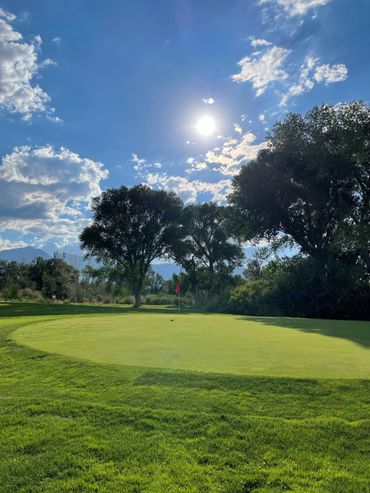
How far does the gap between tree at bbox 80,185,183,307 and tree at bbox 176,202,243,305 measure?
8205 millimetres

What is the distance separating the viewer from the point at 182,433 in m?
4.42

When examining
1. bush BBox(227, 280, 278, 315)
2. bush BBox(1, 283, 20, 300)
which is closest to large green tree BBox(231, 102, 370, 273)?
bush BBox(227, 280, 278, 315)

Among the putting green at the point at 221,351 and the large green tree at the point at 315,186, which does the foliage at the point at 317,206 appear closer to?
the large green tree at the point at 315,186

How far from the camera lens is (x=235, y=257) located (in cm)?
5966

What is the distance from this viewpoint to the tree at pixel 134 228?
45.9 metres

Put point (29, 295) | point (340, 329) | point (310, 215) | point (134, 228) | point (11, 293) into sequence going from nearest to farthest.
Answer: point (340, 329), point (310, 215), point (134, 228), point (11, 293), point (29, 295)

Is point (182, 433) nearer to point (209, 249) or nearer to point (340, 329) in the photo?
point (340, 329)

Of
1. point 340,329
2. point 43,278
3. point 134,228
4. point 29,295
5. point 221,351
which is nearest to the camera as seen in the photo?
point 221,351

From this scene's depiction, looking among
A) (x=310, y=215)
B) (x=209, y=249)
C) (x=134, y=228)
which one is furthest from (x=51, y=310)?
(x=209, y=249)

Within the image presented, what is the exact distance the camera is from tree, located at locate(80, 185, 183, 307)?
45906mm

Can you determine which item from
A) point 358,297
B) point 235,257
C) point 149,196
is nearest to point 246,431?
point 358,297

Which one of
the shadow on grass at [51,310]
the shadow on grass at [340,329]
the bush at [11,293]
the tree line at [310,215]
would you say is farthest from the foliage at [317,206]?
the bush at [11,293]

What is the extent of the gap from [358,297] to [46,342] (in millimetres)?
22515

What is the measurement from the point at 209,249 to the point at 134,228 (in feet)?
51.3
